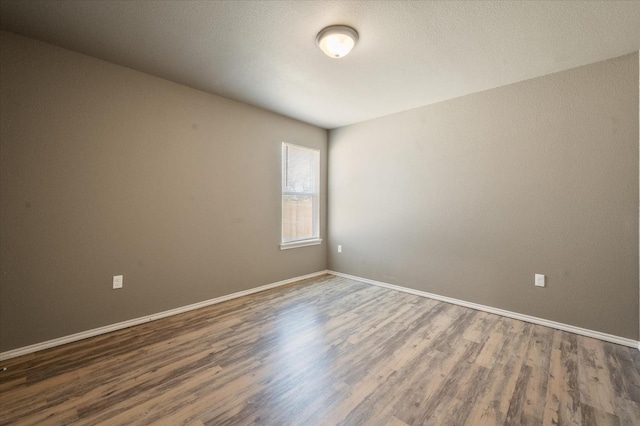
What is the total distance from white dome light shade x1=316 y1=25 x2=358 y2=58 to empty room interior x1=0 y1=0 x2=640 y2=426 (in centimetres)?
2

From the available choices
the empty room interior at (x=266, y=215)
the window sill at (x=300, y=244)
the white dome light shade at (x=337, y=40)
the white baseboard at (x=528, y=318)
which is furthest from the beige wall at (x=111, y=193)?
the white baseboard at (x=528, y=318)

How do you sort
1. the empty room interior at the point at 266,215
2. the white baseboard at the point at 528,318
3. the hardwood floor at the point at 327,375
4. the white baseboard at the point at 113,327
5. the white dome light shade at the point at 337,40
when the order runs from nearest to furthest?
the hardwood floor at the point at 327,375 → the empty room interior at the point at 266,215 → the white dome light shade at the point at 337,40 → the white baseboard at the point at 113,327 → the white baseboard at the point at 528,318

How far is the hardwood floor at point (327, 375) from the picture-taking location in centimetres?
155

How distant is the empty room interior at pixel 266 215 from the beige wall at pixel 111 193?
0.02 m

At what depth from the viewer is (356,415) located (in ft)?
5.03

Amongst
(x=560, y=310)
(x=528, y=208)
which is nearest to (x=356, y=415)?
(x=560, y=310)

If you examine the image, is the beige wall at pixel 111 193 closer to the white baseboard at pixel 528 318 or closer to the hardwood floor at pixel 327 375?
the hardwood floor at pixel 327 375

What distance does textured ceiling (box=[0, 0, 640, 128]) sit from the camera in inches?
72.7

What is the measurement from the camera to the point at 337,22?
1.99m

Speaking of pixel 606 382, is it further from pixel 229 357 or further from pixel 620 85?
pixel 229 357

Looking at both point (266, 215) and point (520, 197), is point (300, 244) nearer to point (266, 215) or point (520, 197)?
point (266, 215)

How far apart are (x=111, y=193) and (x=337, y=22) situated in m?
2.45

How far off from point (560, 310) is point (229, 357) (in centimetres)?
307

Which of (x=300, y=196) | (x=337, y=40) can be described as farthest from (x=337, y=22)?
(x=300, y=196)
